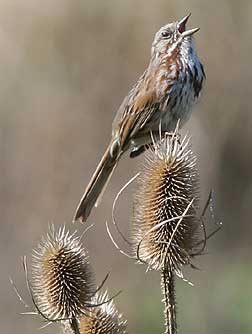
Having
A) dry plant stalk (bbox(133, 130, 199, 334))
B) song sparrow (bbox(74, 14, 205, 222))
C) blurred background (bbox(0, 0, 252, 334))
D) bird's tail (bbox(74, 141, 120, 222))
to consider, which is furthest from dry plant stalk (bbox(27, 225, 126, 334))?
blurred background (bbox(0, 0, 252, 334))

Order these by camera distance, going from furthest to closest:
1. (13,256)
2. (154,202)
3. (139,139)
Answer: (13,256), (139,139), (154,202)

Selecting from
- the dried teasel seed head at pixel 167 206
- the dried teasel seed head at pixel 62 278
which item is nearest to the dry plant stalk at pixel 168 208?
the dried teasel seed head at pixel 167 206

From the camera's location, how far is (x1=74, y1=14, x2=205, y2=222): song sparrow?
7574mm

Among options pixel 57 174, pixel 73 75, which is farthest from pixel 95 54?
pixel 57 174

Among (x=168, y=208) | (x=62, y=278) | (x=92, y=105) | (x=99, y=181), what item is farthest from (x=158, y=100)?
(x=92, y=105)

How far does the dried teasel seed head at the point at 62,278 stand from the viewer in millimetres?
6254

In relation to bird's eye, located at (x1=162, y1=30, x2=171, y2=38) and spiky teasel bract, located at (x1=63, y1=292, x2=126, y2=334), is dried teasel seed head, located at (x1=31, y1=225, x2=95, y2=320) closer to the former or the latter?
spiky teasel bract, located at (x1=63, y1=292, x2=126, y2=334)

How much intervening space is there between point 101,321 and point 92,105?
666 cm

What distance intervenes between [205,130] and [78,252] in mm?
6170

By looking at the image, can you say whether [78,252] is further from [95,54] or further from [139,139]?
[95,54]

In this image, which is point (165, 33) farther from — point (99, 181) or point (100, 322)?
point (100, 322)

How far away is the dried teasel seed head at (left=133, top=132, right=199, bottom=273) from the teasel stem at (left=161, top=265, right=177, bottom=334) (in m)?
0.14

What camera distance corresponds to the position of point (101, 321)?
6305mm

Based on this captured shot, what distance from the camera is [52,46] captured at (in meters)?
12.9
